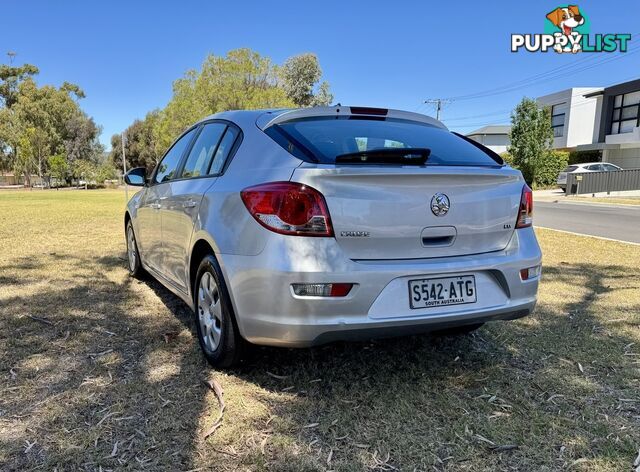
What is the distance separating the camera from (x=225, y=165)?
315 centimetres

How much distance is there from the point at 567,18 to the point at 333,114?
1070 inches

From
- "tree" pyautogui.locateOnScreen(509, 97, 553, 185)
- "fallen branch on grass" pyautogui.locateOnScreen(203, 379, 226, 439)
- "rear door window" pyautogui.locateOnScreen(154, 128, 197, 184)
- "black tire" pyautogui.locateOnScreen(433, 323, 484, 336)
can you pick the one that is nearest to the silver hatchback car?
"fallen branch on grass" pyautogui.locateOnScreen(203, 379, 226, 439)

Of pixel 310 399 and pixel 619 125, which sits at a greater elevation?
pixel 619 125

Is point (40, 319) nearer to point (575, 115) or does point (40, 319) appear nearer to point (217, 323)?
point (217, 323)

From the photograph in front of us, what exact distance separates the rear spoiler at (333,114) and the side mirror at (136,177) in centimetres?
229

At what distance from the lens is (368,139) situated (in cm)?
315

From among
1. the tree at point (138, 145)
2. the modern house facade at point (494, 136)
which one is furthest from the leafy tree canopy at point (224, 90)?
the modern house facade at point (494, 136)

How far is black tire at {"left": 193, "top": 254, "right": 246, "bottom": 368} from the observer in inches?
112

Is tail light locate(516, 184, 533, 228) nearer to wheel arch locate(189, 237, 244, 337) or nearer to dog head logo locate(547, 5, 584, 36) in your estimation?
wheel arch locate(189, 237, 244, 337)

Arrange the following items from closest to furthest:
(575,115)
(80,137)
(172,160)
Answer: (172,160) < (575,115) < (80,137)

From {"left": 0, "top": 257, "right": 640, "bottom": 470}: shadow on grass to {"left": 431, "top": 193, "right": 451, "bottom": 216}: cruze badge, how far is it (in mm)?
1060

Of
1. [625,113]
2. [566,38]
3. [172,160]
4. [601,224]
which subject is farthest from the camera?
[625,113]

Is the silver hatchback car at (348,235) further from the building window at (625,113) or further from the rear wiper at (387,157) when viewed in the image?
the building window at (625,113)

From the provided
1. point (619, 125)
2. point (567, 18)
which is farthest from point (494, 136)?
point (567, 18)
